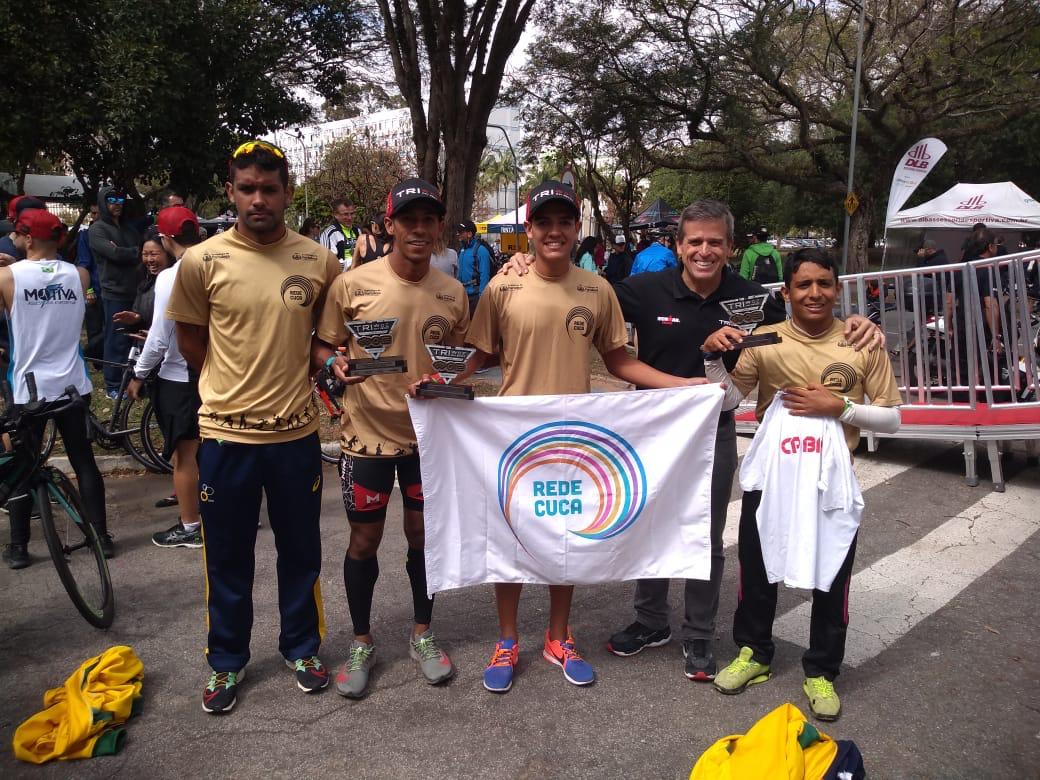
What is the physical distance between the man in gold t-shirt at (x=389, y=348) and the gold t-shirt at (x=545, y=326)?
0.17 metres

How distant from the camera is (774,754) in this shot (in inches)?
105

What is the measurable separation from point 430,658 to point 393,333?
59.8 inches

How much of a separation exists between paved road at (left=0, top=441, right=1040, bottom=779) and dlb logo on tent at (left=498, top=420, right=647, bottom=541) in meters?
0.79

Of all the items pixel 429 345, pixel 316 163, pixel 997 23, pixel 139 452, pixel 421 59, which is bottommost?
pixel 139 452

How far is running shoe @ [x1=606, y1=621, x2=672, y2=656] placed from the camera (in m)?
4.05

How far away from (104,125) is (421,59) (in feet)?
18.7

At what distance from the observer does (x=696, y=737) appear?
3.39 meters

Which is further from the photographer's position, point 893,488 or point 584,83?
point 584,83

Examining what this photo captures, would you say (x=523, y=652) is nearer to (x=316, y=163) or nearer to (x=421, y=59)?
(x=421, y=59)

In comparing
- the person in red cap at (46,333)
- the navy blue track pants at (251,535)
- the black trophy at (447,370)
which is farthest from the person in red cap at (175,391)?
the black trophy at (447,370)

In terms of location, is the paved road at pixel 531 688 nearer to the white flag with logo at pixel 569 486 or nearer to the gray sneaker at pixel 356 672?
the gray sneaker at pixel 356 672

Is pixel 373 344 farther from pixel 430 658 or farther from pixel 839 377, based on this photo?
pixel 839 377

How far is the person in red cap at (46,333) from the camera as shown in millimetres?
4844

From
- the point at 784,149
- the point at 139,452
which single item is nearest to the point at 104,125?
the point at 139,452
